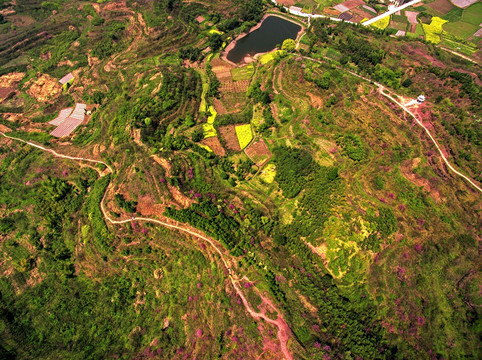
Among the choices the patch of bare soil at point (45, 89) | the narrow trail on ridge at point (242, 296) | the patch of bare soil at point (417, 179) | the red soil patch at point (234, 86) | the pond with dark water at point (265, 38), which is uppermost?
the pond with dark water at point (265, 38)

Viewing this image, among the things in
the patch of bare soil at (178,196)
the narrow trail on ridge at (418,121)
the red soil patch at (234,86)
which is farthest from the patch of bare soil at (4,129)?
the narrow trail on ridge at (418,121)

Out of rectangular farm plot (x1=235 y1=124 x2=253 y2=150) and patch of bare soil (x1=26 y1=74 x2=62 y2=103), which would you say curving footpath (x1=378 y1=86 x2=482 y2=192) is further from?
patch of bare soil (x1=26 y1=74 x2=62 y2=103)

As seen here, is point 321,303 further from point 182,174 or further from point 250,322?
point 182,174

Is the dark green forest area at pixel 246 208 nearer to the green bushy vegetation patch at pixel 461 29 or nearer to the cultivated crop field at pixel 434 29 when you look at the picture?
the cultivated crop field at pixel 434 29

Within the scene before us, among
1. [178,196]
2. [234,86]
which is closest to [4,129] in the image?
[178,196]

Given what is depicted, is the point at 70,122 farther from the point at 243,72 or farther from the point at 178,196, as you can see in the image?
the point at 243,72

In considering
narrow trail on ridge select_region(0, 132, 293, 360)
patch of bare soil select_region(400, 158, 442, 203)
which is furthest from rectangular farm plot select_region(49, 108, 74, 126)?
patch of bare soil select_region(400, 158, 442, 203)
